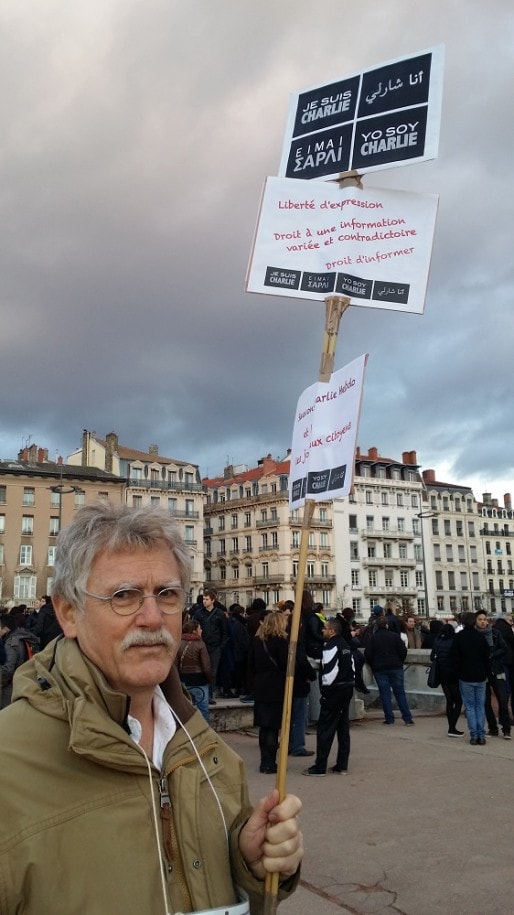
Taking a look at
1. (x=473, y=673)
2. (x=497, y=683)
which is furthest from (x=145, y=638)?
(x=497, y=683)

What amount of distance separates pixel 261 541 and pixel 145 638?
73363mm

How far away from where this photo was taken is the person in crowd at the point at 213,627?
39.7 ft

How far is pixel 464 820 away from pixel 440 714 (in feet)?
25.4

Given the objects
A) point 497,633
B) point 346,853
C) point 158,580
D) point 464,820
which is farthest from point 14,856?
point 497,633

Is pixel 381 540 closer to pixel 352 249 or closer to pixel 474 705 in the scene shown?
pixel 474 705

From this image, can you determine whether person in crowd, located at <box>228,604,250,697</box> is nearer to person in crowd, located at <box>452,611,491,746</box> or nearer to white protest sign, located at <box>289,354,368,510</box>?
person in crowd, located at <box>452,611,491,746</box>

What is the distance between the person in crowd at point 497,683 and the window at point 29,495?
55.5 meters

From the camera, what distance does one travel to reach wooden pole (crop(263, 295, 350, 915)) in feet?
6.82

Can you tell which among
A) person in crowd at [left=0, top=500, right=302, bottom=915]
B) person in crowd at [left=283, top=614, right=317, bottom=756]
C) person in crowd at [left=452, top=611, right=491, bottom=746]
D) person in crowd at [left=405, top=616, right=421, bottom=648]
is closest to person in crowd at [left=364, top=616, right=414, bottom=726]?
person in crowd at [left=452, top=611, right=491, bottom=746]

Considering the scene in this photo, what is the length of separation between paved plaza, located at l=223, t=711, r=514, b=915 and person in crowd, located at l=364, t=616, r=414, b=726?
205cm

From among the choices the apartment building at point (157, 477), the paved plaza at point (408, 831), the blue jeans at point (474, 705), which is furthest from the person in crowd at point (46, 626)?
the apartment building at point (157, 477)

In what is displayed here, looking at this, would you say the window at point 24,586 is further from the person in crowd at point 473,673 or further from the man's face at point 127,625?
the man's face at point 127,625

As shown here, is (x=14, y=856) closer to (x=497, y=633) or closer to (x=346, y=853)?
(x=346, y=853)

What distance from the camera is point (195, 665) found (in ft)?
31.2
